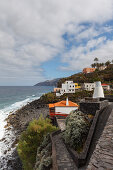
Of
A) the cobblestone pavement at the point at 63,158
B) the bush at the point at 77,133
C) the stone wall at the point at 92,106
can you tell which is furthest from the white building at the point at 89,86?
the cobblestone pavement at the point at 63,158

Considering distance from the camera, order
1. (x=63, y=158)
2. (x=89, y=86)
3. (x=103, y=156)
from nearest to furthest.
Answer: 1. (x=103, y=156)
2. (x=63, y=158)
3. (x=89, y=86)

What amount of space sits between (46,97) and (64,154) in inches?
1711

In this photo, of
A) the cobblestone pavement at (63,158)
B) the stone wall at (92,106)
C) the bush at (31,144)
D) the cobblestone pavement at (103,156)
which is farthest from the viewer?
the bush at (31,144)

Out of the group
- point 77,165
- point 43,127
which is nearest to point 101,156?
point 77,165

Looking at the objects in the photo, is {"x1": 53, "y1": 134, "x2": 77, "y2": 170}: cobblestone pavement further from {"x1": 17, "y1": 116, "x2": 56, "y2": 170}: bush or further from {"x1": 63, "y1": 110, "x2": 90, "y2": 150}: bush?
{"x1": 17, "y1": 116, "x2": 56, "y2": 170}: bush

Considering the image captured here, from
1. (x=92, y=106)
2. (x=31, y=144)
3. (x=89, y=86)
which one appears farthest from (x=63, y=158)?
(x=89, y=86)

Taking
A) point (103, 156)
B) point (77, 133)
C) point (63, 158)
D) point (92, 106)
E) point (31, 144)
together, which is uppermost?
point (92, 106)

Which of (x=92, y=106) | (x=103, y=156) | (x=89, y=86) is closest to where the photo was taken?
(x=103, y=156)

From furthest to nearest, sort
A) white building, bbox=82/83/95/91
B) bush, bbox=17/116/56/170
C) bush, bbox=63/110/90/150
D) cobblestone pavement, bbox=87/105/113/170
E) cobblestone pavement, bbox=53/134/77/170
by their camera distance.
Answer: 1. white building, bbox=82/83/95/91
2. bush, bbox=17/116/56/170
3. bush, bbox=63/110/90/150
4. cobblestone pavement, bbox=53/134/77/170
5. cobblestone pavement, bbox=87/105/113/170

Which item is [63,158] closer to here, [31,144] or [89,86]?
[31,144]

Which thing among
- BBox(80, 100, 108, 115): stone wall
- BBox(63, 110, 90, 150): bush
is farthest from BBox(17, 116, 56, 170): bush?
BBox(80, 100, 108, 115): stone wall

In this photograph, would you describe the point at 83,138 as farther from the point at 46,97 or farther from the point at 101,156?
the point at 46,97

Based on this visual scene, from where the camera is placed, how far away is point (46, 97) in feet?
166

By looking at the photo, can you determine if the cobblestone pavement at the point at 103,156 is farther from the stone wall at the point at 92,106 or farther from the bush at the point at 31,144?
the bush at the point at 31,144
